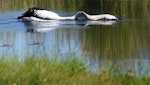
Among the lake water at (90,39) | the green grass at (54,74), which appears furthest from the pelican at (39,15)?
the green grass at (54,74)

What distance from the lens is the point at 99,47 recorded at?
1444cm

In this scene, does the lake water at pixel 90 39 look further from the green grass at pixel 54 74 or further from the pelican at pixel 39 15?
the green grass at pixel 54 74

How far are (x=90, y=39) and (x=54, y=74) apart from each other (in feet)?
26.8

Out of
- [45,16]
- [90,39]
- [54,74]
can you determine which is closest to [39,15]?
[45,16]

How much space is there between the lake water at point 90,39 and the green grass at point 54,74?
2.39 feet

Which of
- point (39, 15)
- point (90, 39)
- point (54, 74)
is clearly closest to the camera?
point (54, 74)

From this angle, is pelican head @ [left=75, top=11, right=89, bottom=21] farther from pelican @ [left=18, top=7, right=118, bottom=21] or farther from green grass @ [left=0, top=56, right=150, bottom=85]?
green grass @ [left=0, top=56, right=150, bottom=85]

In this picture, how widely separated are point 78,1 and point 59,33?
16771 mm

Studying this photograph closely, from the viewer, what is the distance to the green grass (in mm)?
8000

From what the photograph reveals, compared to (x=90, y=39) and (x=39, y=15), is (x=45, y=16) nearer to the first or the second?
(x=39, y=15)

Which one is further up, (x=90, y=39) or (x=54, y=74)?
(x=54, y=74)

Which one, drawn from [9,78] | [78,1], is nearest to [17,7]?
[78,1]

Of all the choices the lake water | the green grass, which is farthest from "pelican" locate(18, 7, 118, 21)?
the green grass

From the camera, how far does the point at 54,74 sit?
27.6 feet
